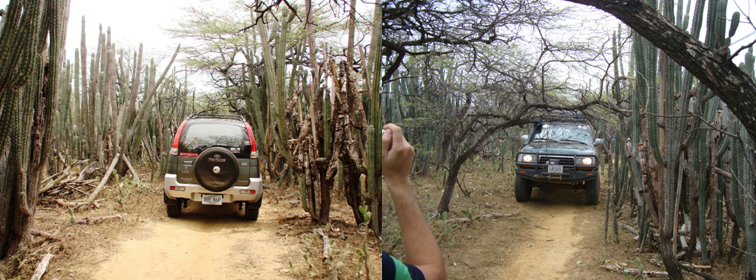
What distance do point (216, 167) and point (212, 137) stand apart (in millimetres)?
852

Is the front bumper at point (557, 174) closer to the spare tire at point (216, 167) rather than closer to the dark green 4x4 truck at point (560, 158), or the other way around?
the dark green 4x4 truck at point (560, 158)

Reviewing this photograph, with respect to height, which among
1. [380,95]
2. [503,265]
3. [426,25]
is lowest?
[503,265]

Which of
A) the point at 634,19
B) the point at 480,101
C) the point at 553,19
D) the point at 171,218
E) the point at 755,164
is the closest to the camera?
the point at 634,19

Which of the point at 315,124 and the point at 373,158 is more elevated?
the point at 315,124

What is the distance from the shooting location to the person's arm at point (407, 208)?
3.34ft

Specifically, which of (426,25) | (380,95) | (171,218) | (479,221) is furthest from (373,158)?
(479,221)

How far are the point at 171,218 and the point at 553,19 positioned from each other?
4.24m

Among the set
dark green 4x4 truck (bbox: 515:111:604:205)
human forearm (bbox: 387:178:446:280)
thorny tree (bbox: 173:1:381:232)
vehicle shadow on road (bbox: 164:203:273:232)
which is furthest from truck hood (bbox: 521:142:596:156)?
human forearm (bbox: 387:178:446:280)

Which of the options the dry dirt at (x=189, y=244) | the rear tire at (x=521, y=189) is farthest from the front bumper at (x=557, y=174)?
the dry dirt at (x=189, y=244)

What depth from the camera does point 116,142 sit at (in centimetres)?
604

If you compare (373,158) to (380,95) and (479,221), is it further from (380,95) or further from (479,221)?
(479,221)

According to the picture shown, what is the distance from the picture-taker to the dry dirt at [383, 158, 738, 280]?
14.4 ft

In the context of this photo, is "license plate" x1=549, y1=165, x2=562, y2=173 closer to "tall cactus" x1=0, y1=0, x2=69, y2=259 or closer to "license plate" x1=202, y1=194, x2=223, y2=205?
"license plate" x1=202, y1=194, x2=223, y2=205

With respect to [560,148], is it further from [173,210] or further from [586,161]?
[173,210]
